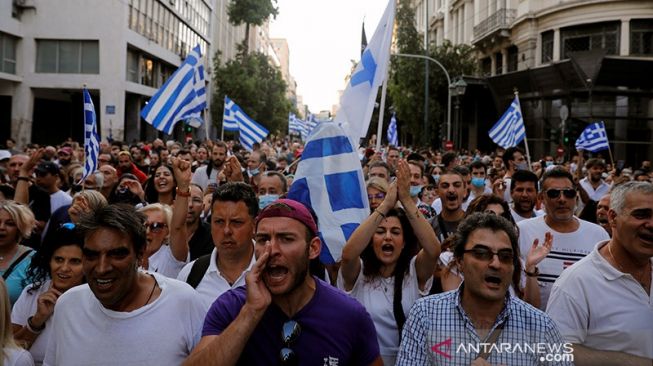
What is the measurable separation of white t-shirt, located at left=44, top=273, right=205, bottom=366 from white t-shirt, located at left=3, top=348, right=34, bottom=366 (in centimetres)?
10

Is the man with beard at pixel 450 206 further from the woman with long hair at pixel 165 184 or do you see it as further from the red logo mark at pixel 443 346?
the woman with long hair at pixel 165 184

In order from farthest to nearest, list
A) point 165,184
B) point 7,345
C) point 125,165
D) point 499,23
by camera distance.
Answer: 1. point 499,23
2. point 125,165
3. point 165,184
4. point 7,345

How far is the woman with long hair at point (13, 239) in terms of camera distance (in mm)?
3962

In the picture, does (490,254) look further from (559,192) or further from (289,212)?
(559,192)

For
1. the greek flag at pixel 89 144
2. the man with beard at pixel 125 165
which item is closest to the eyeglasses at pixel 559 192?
the greek flag at pixel 89 144

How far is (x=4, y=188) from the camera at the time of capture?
6430 millimetres

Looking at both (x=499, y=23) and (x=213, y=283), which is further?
(x=499, y=23)

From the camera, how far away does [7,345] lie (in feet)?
8.85

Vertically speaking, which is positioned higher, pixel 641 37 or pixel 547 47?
pixel 547 47

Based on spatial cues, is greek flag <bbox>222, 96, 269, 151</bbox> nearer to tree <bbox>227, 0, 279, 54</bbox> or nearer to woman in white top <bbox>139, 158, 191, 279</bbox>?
woman in white top <bbox>139, 158, 191, 279</bbox>

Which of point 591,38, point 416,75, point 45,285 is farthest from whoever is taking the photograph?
point 416,75

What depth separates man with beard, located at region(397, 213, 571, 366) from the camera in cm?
246

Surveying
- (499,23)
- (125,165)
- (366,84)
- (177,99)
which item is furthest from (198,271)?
(499,23)

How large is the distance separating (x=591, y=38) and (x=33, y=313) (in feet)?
97.1
